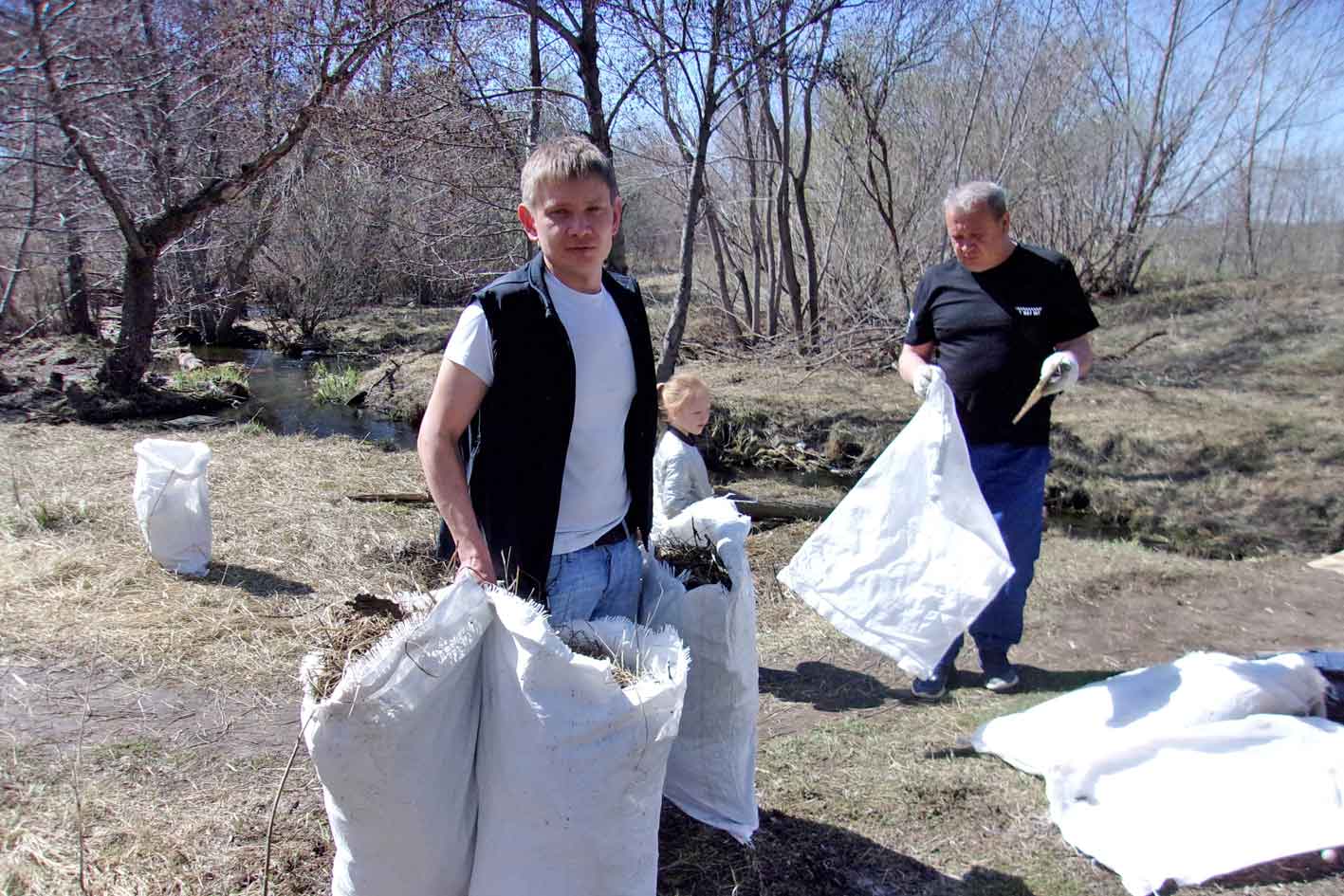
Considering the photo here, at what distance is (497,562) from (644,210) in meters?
13.7

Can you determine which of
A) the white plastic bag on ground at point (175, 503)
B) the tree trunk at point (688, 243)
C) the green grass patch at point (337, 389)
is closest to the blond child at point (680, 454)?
the white plastic bag on ground at point (175, 503)

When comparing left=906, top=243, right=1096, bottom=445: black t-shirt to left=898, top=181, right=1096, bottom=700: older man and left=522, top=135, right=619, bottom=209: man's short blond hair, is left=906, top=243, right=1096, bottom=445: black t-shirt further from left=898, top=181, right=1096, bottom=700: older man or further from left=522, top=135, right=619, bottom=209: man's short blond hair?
left=522, top=135, right=619, bottom=209: man's short blond hair

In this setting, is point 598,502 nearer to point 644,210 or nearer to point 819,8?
point 819,8

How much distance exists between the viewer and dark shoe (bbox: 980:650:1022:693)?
3.33 m

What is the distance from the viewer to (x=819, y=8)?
22.0 ft

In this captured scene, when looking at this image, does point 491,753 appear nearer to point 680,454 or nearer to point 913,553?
point 913,553

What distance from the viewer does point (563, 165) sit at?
1.81 metres

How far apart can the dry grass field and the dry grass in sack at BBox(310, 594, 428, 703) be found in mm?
62

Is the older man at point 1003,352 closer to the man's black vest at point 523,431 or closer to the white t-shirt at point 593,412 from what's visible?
the white t-shirt at point 593,412

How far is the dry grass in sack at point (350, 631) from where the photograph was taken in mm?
1592

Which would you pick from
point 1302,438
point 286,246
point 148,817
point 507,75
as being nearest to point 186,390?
point 507,75

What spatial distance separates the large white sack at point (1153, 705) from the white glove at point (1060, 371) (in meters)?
0.92

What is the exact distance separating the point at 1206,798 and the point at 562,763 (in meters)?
1.69

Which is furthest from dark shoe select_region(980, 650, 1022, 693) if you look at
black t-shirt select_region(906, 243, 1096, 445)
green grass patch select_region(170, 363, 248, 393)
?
green grass patch select_region(170, 363, 248, 393)
